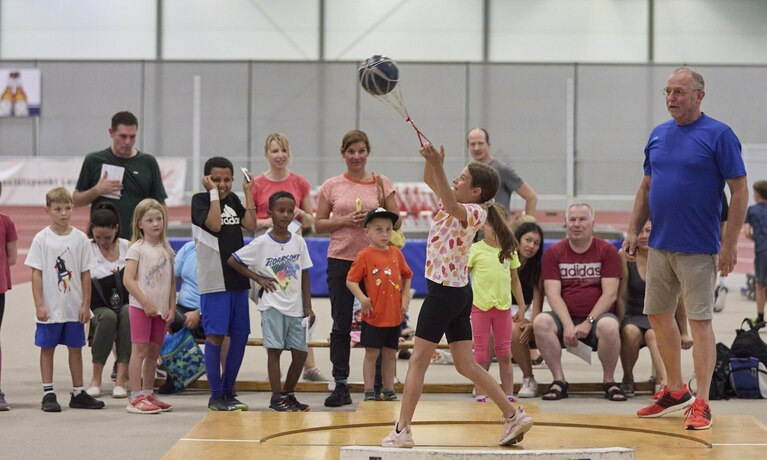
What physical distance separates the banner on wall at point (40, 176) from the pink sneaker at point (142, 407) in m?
17.6

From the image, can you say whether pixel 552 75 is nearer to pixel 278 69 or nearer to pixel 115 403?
pixel 278 69

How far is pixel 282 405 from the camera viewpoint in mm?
7152

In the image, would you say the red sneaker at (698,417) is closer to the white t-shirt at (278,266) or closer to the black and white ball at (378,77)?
the black and white ball at (378,77)

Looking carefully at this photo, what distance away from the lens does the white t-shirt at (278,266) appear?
282 inches

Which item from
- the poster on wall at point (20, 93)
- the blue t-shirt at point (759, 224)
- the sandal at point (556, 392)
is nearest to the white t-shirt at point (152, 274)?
the sandal at point (556, 392)

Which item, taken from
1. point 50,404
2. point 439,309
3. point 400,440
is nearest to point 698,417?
point 439,309

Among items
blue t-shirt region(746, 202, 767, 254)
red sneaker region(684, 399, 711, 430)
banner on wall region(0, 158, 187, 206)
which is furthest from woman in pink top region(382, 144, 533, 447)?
banner on wall region(0, 158, 187, 206)

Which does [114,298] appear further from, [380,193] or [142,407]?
[380,193]

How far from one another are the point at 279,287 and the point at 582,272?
227 cm

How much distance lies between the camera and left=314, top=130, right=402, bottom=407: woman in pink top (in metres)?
7.54

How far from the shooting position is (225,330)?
7.11 meters

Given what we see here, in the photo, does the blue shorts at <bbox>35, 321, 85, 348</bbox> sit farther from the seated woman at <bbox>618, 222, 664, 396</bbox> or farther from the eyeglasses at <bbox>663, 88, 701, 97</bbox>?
the eyeglasses at <bbox>663, 88, 701, 97</bbox>

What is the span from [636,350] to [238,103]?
1832 centimetres

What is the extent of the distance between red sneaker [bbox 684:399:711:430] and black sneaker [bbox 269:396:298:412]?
241 cm
